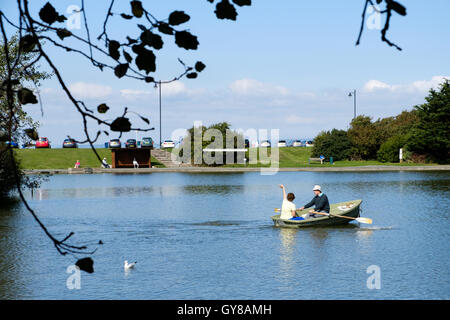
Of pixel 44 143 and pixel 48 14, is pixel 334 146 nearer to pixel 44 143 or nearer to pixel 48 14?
pixel 44 143

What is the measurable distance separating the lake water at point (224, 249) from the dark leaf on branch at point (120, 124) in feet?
38.8

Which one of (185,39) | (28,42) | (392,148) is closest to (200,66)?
(185,39)

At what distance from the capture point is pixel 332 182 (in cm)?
5328

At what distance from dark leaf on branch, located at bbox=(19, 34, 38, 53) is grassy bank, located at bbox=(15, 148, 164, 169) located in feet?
239

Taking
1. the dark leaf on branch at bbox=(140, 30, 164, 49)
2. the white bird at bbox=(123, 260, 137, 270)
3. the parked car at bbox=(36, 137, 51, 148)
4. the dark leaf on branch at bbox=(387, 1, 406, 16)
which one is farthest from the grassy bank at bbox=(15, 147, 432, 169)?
the dark leaf on branch at bbox=(387, 1, 406, 16)

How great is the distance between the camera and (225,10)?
3416mm

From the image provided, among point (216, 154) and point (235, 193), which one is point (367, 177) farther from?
point (216, 154)

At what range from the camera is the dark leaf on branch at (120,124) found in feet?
11.7

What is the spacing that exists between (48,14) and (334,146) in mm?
82266

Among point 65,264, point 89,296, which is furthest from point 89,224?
point 89,296

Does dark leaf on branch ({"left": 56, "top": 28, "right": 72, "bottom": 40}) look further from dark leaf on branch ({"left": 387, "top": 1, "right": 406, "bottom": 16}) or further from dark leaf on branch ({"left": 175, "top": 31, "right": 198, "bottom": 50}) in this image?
dark leaf on branch ({"left": 387, "top": 1, "right": 406, "bottom": 16})

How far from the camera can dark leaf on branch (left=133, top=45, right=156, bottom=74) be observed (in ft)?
11.6
